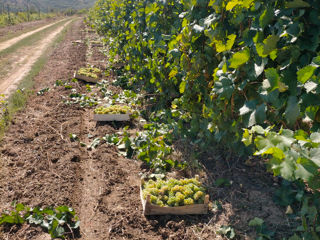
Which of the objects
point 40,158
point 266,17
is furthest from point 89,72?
point 266,17

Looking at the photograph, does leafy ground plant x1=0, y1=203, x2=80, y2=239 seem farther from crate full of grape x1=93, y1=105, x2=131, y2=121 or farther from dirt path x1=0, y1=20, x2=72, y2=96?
dirt path x1=0, y1=20, x2=72, y2=96

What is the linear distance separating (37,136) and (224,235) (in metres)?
3.55

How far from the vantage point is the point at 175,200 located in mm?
3225

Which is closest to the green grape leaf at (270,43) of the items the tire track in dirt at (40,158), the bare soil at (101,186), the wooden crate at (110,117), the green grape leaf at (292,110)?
the green grape leaf at (292,110)

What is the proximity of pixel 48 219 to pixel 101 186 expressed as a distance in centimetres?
84

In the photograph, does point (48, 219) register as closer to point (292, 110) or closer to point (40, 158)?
point (40, 158)

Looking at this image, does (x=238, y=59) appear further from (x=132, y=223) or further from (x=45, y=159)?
(x=45, y=159)

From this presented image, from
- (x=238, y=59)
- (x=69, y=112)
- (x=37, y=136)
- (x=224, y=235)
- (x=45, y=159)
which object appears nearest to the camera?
(x=238, y=59)

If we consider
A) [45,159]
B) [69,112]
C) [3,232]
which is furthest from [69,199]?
[69,112]

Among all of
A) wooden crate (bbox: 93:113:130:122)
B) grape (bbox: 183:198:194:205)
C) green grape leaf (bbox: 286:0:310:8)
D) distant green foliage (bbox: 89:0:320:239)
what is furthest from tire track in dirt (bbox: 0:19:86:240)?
green grape leaf (bbox: 286:0:310:8)

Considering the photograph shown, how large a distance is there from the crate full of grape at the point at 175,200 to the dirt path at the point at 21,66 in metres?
5.66

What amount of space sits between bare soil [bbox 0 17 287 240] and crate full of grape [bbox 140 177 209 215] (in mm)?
99

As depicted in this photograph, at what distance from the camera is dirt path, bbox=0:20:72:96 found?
308 inches

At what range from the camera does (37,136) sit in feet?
16.2
